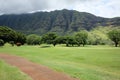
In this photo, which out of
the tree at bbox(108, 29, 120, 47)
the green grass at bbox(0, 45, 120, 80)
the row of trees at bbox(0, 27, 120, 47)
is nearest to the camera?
the green grass at bbox(0, 45, 120, 80)

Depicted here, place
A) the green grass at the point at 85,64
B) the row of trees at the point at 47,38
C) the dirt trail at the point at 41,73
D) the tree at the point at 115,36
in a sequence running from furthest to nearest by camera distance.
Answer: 1. the tree at the point at 115,36
2. the row of trees at the point at 47,38
3. the green grass at the point at 85,64
4. the dirt trail at the point at 41,73

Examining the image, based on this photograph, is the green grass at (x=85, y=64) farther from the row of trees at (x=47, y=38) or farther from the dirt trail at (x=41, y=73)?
the row of trees at (x=47, y=38)

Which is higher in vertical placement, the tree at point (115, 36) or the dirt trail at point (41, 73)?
the tree at point (115, 36)

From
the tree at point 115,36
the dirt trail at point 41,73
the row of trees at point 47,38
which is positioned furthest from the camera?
the tree at point 115,36

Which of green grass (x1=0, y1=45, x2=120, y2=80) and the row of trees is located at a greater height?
the row of trees

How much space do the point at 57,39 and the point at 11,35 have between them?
27.2 meters

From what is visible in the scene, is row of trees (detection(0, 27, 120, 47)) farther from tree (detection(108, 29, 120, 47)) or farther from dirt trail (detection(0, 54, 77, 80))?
dirt trail (detection(0, 54, 77, 80))

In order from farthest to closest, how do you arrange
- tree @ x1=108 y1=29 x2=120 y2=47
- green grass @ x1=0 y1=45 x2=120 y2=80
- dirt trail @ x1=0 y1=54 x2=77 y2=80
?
1. tree @ x1=108 y1=29 x2=120 y2=47
2. green grass @ x1=0 y1=45 x2=120 y2=80
3. dirt trail @ x1=0 y1=54 x2=77 y2=80

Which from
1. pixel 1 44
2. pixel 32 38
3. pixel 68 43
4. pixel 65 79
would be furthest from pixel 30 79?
pixel 32 38

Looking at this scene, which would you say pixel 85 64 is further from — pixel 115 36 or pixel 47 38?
pixel 115 36

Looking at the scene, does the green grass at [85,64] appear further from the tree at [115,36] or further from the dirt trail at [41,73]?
the tree at [115,36]

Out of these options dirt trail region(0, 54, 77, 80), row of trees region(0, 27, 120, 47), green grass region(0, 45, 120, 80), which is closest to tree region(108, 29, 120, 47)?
row of trees region(0, 27, 120, 47)

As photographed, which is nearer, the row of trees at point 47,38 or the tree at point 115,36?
the row of trees at point 47,38

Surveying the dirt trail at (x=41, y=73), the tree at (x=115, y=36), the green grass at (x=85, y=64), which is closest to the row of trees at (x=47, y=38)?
the tree at (x=115, y=36)
